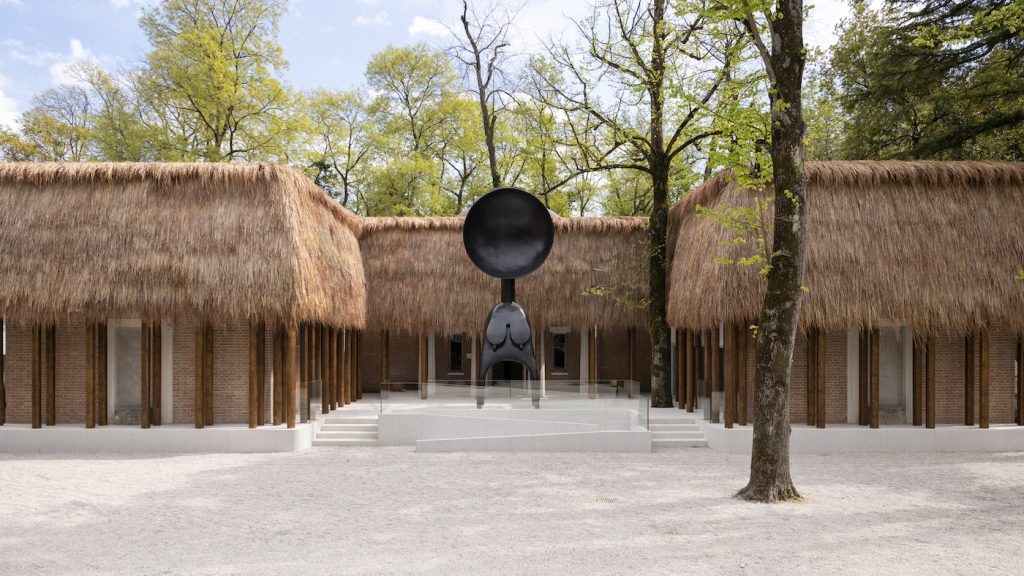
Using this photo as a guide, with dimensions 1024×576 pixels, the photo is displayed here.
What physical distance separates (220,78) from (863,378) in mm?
20609

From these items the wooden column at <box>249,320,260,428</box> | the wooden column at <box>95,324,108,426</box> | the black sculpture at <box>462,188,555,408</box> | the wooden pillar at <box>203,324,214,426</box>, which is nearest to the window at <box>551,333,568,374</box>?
the black sculpture at <box>462,188,555,408</box>

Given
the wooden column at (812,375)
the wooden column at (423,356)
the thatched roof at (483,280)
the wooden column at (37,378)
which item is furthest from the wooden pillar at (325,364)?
the wooden column at (812,375)

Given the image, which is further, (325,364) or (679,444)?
(325,364)

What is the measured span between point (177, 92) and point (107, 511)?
1932 centimetres

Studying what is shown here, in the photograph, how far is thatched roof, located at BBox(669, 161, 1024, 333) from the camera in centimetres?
1326

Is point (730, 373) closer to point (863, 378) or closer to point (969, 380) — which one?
point (863, 378)

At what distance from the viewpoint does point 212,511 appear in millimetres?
8656

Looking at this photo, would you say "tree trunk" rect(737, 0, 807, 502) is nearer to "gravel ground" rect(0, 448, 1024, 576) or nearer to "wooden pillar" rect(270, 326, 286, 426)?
"gravel ground" rect(0, 448, 1024, 576)

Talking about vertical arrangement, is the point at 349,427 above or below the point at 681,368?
below

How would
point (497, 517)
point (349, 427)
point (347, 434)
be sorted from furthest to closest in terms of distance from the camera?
point (349, 427) < point (347, 434) < point (497, 517)

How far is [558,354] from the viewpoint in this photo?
2209cm

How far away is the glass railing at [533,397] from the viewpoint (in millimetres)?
13945

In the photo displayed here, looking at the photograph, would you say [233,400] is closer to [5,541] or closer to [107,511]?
[107,511]

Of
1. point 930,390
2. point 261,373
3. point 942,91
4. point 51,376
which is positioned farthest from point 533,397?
point 942,91
